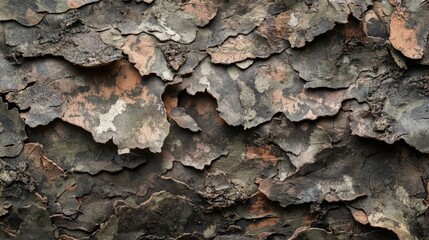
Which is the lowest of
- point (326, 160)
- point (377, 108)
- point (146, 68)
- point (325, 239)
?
point (325, 239)

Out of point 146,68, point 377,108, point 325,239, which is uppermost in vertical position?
point 146,68

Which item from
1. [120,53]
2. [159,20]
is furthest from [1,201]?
[159,20]

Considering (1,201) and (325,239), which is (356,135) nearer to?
(325,239)

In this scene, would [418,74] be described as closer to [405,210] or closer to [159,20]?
[405,210]

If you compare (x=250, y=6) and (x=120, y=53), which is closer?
(x=120, y=53)

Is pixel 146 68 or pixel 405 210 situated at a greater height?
pixel 146 68

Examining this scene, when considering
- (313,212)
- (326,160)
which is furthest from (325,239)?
(326,160)
